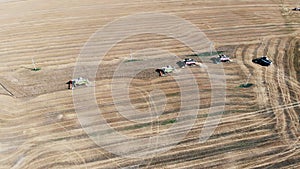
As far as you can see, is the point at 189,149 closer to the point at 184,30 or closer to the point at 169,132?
the point at 169,132

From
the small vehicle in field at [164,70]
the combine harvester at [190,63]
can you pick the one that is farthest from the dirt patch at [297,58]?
the small vehicle in field at [164,70]

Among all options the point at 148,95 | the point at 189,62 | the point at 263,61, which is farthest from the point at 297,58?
the point at 148,95

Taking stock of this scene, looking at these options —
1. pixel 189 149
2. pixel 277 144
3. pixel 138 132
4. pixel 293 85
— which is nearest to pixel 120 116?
pixel 138 132

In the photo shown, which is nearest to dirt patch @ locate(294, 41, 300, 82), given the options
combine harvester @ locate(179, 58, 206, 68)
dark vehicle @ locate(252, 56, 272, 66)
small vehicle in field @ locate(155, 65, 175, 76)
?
dark vehicle @ locate(252, 56, 272, 66)

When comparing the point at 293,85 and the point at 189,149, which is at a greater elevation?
the point at 293,85

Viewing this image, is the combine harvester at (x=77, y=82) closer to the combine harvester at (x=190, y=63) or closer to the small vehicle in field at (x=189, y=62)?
the combine harvester at (x=190, y=63)

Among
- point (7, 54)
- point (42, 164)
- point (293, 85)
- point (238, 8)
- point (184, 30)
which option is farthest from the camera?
point (238, 8)

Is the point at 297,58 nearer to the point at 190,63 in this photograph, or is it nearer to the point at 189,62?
the point at 190,63

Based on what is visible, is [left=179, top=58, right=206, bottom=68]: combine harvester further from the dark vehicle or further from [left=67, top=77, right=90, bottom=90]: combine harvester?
[left=67, top=77, right=90, bottom=90]: combine harvester
